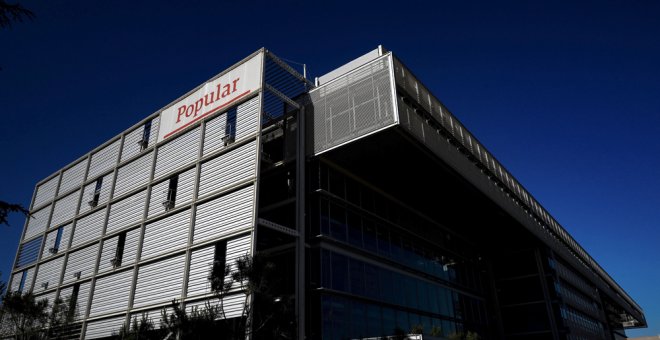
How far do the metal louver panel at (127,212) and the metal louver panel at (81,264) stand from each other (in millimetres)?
2456

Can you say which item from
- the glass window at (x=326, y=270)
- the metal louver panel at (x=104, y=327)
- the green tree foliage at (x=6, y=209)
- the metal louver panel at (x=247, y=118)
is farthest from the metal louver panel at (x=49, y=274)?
the green tree foliage at (x=6, y=209)

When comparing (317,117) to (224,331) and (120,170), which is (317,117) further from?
(120,170)

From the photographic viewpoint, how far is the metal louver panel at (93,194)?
3656 cm

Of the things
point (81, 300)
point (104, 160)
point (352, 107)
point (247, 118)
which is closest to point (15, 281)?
point (81, 300)

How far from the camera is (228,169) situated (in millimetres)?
26969

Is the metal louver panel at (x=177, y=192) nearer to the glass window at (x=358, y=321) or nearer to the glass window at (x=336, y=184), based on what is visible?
the glass window at (x=336, y=184)

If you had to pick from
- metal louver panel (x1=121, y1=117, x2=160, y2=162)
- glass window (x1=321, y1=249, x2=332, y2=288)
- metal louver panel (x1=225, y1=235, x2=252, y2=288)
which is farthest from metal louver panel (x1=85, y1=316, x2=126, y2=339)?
glass window (x1=321, y1=249, x2=332, y2=288)

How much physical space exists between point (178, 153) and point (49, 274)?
1823 cm

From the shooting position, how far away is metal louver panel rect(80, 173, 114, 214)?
3656cm

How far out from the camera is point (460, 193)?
33.6m

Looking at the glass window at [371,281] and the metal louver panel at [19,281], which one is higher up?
the metal louver panel at [19,281]

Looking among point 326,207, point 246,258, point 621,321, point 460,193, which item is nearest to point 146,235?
point 326,207

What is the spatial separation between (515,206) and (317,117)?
77.7 ft

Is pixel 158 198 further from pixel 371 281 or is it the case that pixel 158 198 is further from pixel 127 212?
pixel 371 281
